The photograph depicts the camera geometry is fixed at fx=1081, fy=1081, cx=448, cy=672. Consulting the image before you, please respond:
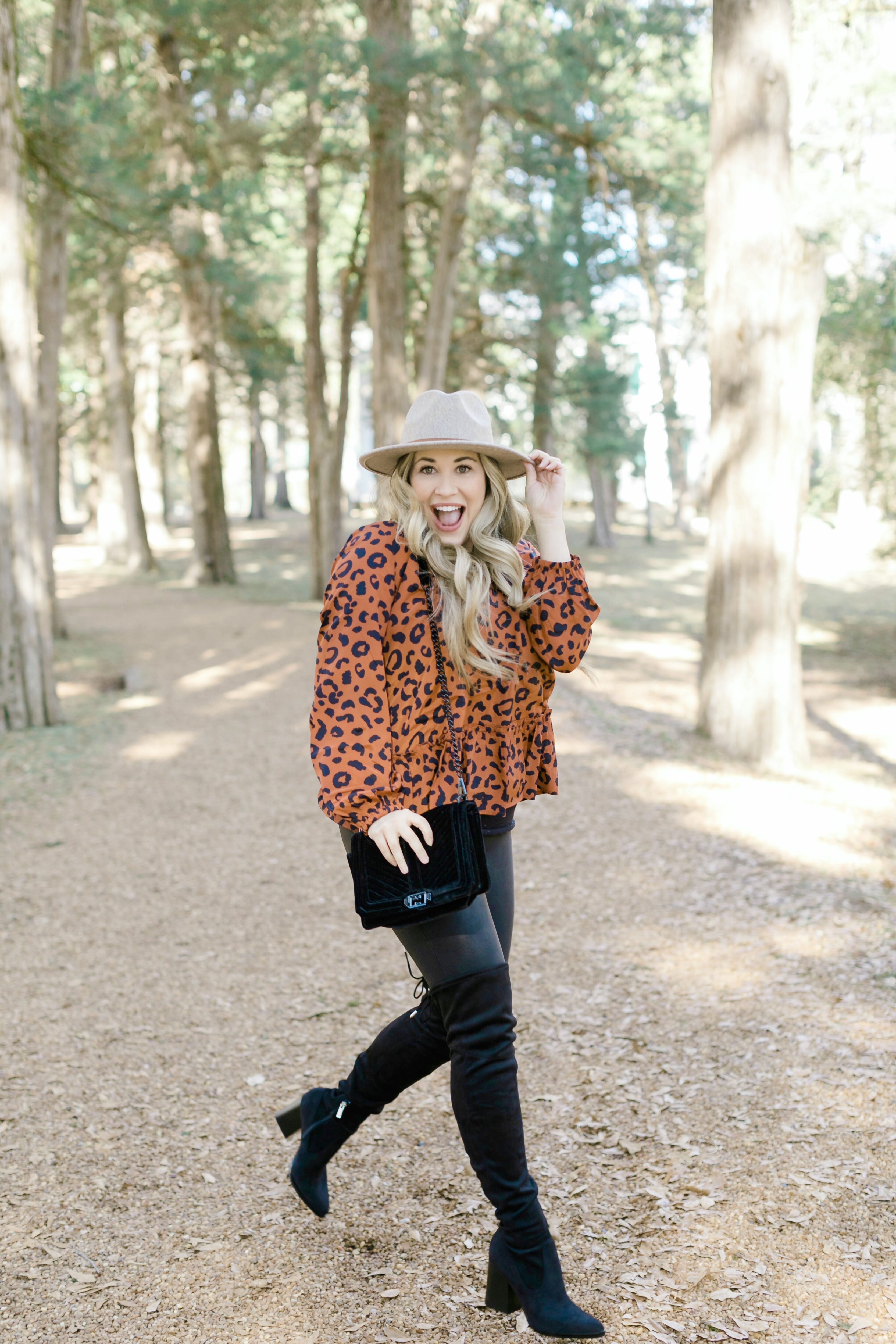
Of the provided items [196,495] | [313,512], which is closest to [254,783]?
[313,512]

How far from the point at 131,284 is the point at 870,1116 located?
56.6 ft

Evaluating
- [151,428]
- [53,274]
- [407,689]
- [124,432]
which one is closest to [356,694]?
[407,689]

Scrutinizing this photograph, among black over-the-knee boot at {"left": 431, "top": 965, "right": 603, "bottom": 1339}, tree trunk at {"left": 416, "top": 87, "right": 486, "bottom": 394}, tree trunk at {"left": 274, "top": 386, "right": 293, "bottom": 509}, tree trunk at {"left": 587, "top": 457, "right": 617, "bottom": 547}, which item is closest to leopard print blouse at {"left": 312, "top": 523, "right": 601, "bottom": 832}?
black over-the-knee boot at {"left": 431, "top": 965, "right": 603, "bottom": 1339}

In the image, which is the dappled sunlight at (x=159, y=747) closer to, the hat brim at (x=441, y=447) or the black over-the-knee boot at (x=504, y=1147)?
the hat brim at (x=441, y=447)

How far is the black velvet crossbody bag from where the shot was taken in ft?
7.34

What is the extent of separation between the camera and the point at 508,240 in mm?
18797

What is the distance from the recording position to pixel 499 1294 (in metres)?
2.40

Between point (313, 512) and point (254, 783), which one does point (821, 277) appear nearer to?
point (254, 783)

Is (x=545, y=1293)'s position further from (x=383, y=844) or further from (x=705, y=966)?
(x=705, y=966)

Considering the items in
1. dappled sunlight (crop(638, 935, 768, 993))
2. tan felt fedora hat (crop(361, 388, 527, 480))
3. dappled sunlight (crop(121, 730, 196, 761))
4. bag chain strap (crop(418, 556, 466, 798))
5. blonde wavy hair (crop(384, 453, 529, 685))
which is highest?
tan felt fedora hat (crop(361, 388, 527, 480))

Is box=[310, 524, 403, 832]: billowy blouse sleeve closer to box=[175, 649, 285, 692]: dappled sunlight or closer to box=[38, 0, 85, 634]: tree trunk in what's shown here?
box=[38, 0, 85, 634]: tree trunk

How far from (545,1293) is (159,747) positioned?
23.0 ft

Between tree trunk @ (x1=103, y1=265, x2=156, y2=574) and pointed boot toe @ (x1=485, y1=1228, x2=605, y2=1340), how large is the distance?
18.4 metres

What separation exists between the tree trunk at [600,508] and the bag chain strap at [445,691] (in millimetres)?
21954
